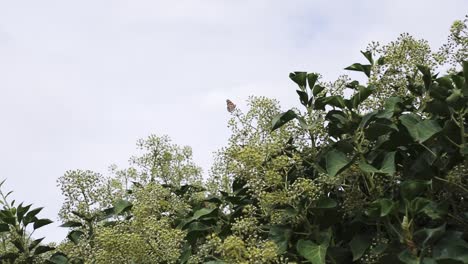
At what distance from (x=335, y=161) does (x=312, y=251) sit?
471 millimetres

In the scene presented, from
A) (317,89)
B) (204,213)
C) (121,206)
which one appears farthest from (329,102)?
(121,206)

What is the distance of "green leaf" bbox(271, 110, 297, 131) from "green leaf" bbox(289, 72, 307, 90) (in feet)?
0.74

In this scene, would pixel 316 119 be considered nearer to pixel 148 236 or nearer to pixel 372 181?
pixel 372 181

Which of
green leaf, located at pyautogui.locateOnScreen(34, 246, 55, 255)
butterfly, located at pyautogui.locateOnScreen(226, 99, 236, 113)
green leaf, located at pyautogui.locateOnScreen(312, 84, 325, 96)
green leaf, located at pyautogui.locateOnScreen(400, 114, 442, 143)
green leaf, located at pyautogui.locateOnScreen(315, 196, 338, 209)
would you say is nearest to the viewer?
green leaf, located at pyautogui.locateOnScreen(400, 114, 442, 143)

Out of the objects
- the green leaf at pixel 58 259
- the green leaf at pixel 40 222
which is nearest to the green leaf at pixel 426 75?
the green leaf at pixel 58 259

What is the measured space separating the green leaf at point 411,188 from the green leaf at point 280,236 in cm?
68

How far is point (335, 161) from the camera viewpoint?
345 cm

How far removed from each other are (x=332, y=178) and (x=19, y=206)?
254 centimetres

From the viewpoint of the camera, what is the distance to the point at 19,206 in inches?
197

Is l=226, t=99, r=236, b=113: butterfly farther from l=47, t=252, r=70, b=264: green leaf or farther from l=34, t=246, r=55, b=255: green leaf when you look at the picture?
l=34, t=246, r=55, b=255: green leaf

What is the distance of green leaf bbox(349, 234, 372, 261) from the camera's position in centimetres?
349

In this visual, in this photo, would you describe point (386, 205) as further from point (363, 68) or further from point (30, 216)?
point (30, 216)

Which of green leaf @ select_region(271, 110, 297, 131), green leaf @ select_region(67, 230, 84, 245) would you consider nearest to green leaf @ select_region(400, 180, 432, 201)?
green leaf @ select_region(271, 110, 297, 131)

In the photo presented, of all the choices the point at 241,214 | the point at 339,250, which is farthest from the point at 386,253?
the point at 241,214
